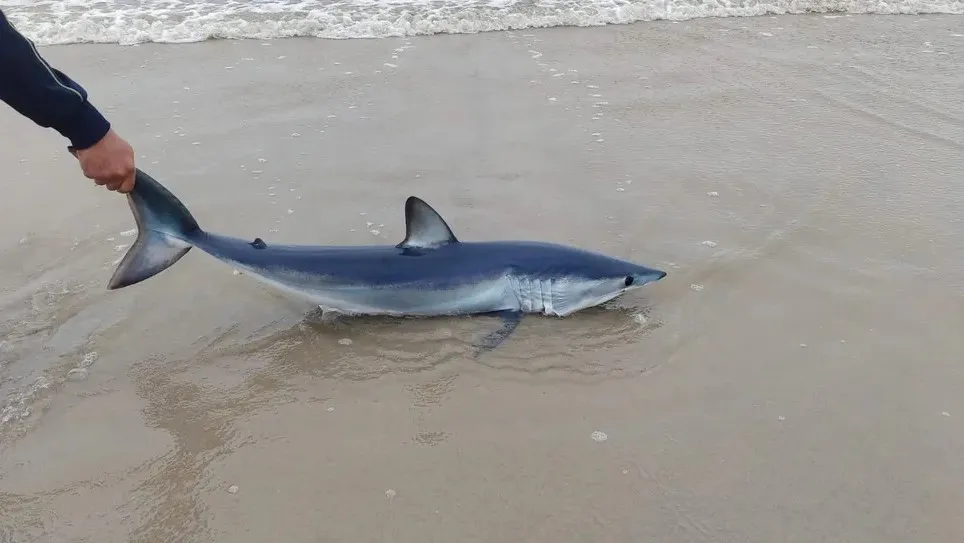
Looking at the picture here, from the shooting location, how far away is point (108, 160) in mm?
2723

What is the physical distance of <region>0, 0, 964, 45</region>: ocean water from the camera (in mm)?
9734

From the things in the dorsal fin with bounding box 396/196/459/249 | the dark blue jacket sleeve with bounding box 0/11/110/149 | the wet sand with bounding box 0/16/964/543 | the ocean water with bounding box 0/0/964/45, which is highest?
the dark blue jacket sleeve with bounding box 0/11/110/149

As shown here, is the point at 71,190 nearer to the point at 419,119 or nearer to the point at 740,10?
the point at 419,119

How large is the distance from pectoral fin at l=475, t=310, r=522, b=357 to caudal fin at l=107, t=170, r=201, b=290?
164 centimetres

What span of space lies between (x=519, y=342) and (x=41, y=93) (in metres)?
2.49

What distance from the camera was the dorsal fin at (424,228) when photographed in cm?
368

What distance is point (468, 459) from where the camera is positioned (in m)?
3.10

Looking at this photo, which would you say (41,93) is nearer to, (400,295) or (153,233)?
(153,233)

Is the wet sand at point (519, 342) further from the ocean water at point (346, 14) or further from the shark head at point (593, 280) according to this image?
the ocean water at point (346, 14)

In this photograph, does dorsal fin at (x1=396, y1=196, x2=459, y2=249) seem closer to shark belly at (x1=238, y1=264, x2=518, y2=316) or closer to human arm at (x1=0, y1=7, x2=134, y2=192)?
shark belly at (x1=238, y1=264, x2=518, y2=316)

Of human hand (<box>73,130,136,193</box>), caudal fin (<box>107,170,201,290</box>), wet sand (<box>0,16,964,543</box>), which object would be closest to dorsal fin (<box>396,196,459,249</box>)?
wet sand (<box>0,16,964,543</box>)

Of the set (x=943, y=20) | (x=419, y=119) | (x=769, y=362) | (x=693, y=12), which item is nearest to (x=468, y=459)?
(x=769, y=362)

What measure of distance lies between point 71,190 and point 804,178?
5.86 m

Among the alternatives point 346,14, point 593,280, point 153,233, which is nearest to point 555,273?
point 593,280
